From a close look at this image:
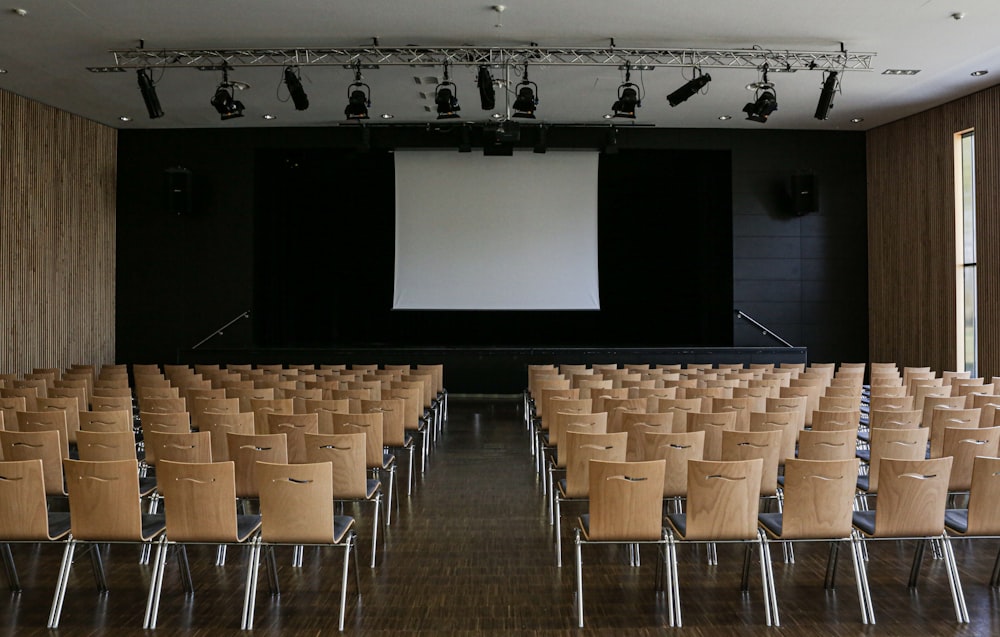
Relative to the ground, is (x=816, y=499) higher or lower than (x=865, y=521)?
higher

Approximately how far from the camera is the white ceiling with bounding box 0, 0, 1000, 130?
972cm

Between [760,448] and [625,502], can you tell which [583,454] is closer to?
[625,502]

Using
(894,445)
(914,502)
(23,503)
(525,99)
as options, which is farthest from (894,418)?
(525,99)

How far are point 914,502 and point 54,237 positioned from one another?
14444 mm

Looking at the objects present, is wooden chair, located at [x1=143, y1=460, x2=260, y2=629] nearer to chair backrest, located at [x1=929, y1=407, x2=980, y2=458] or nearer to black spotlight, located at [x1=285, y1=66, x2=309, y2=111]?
chair backrest, located at [x1=929, y1=407, x2=980, y2=458]

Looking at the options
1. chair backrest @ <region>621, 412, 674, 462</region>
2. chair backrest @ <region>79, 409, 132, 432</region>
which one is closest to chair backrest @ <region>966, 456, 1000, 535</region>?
chair backrest @ <region>621, 412, 674, 462</region>

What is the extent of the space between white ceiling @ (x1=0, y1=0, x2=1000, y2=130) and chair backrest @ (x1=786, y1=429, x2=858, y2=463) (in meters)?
6.26

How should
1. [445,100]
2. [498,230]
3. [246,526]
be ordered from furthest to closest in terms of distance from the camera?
[498,230] → [445,100] → [246,526]

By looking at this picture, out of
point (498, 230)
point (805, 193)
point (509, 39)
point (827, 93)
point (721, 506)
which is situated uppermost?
point (509, 39)

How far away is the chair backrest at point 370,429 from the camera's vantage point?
6.12m

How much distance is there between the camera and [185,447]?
5.28 m

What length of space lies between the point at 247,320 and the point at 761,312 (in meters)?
10.6

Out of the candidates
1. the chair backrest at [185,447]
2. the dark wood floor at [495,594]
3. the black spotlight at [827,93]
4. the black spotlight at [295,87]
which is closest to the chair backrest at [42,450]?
the dark wood floor at [495,594]

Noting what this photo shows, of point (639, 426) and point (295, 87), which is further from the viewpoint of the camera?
point (295, 87)
